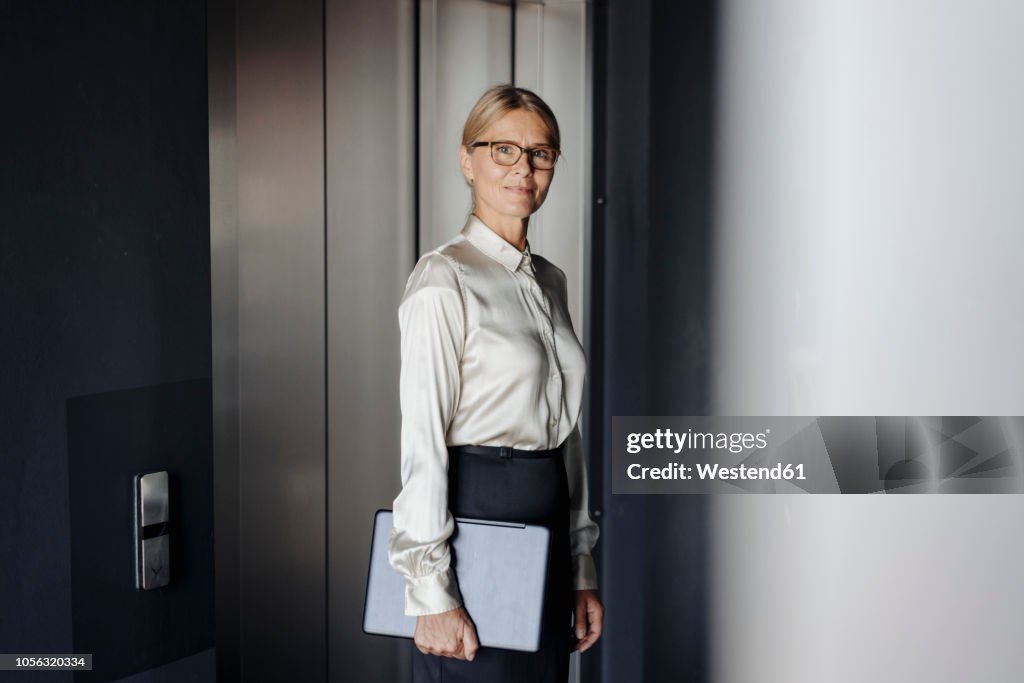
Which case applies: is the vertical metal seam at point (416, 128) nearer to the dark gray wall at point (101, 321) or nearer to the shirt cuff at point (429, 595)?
the dark gray wall at point (101, 321)

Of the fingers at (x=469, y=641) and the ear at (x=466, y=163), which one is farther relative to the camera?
the ear at (x=466, y=163)

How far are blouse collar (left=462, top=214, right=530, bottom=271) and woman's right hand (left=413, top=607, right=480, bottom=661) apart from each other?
591 millimetres

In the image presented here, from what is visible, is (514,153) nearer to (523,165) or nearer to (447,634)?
(523,165)

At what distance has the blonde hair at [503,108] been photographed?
180 centimetres

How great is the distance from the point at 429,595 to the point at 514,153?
2.46 feet

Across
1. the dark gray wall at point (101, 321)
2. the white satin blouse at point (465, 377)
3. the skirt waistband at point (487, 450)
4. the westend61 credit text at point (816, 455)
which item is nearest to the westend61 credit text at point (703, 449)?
the westend61 credit text at point (816, 455)

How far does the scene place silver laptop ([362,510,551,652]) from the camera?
1.68 metres

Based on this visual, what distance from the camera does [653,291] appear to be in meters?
2.71

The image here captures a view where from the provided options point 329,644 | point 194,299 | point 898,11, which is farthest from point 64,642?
point 898,11

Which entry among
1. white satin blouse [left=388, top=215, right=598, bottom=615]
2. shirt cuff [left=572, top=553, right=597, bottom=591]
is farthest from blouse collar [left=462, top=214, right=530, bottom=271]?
shirt cuff [left=572, top=553, right=597, bottom=591]

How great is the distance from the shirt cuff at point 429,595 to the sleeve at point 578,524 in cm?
36

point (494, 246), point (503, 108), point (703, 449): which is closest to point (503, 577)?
point (494, 246)

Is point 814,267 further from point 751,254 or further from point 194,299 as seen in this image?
point 194,299

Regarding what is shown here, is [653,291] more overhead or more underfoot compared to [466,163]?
more underfoot
